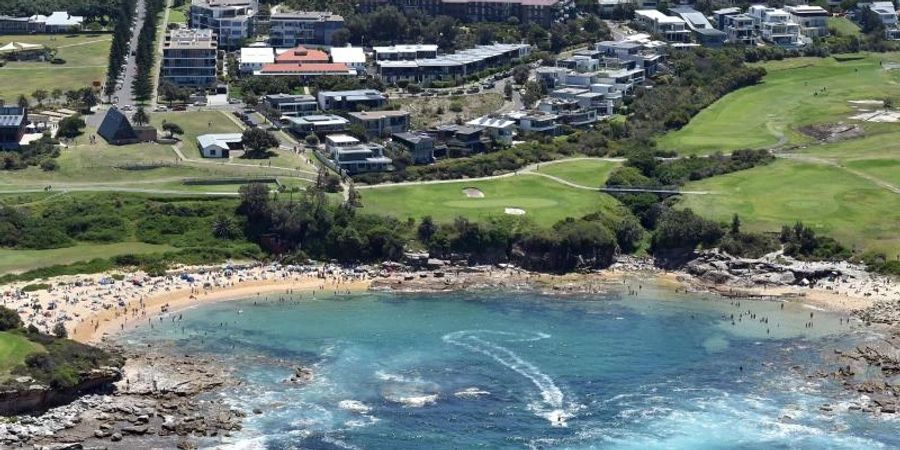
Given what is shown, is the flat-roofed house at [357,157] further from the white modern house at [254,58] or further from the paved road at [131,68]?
the white modern house at [254,58]

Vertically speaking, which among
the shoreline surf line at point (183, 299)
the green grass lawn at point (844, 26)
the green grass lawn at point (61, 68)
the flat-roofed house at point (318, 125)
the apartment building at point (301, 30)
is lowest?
the shoreline surf line at point (183, 299)

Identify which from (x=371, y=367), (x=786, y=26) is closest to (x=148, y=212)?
(x=371, y=367)

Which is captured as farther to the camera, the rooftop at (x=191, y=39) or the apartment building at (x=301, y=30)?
the apartment building at (x=301, y=30)

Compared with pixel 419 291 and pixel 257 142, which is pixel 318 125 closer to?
pixel 257 142

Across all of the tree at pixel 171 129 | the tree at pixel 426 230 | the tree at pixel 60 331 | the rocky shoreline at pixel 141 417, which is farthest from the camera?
the tree at pixel 171 129

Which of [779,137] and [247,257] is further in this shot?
[779,137]

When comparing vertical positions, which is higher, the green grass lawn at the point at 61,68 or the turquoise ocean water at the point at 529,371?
the green grass lawn at the point at 61,68

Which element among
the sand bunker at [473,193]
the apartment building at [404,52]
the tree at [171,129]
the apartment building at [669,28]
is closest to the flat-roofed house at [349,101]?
the tree at [171,129]

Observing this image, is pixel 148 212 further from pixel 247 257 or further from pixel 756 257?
pixel 756 257
